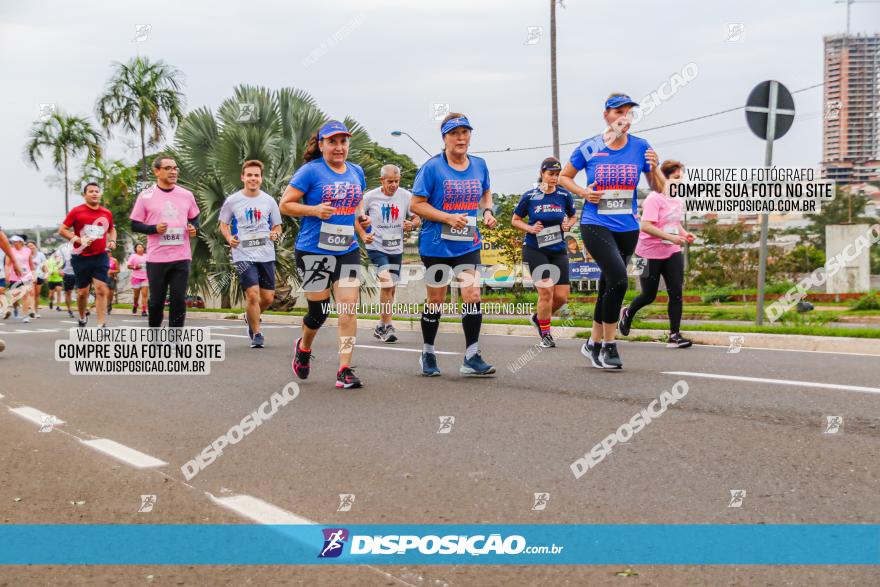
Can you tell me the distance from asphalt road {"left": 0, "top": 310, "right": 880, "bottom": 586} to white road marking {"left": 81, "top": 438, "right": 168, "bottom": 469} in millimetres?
60

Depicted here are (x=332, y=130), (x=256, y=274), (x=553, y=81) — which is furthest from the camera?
(x=553, y=81)

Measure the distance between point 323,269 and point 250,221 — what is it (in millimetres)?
4322

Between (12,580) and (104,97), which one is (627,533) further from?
(104,97)

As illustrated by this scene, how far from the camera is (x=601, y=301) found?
7.59m

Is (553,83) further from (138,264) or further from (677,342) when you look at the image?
(677,342)

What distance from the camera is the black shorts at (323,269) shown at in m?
7.00

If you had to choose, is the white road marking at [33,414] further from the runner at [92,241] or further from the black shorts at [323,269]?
the runner at [92,241]

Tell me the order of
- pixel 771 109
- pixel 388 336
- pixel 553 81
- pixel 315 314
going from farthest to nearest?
pixel 553 81, pixel 388 336, pixel 771 109, pixel 315 314

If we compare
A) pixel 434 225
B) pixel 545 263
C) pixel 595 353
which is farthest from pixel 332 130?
pixel 545 263

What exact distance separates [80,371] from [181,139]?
13.5 meters

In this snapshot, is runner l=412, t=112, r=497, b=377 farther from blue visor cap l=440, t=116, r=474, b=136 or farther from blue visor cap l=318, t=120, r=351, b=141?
blue visor cap l=318, t=120, r=351, b=141

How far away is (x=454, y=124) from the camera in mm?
7172

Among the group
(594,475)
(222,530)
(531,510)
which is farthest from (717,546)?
(222,530)

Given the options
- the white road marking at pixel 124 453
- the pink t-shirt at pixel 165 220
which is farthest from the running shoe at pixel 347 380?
the pink t-shirt at pixel 165 220
